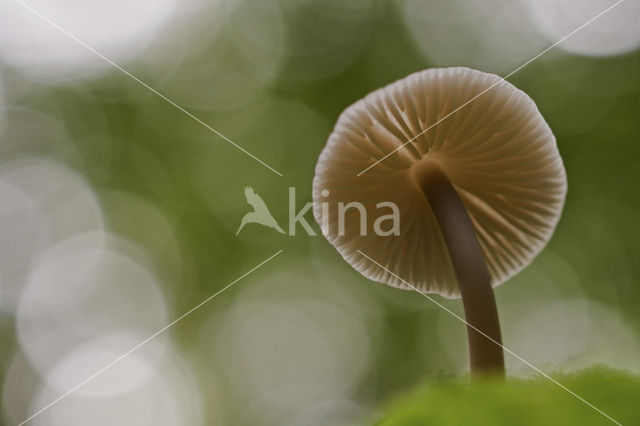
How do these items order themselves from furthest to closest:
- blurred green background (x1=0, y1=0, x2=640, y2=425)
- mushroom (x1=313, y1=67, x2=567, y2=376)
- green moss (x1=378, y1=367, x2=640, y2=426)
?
blurred green background (x1=0, y1=0, x2=640, y2=425) < mushroom (x1=313, y1=67, x2=567, y2=376) < green moss (x1=378, y1=367, x2=640, y2=426)

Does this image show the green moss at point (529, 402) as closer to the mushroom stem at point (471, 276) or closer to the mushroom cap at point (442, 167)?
the mushroom stem at point (471, 276)

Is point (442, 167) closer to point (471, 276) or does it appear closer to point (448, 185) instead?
point (448, 185)

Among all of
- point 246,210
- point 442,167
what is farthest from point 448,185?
point 246,210

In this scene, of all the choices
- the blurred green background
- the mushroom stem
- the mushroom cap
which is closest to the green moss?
the mushroom stem

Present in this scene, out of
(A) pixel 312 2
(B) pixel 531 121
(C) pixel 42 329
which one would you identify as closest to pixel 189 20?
(A) pixel 312 2

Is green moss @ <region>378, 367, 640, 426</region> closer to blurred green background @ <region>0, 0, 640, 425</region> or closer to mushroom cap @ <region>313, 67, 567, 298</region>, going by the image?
mushroom cap @ <region>313, 67, 567, 298</region>

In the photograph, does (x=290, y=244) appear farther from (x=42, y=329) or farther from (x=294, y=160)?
(x=42, y=329)

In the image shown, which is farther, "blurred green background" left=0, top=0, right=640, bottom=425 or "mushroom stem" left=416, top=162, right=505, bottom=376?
"blurred green background" left=0, top=0, right=640, bottom=425
